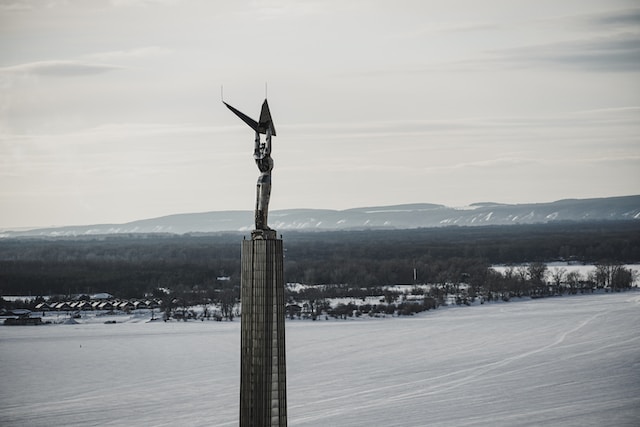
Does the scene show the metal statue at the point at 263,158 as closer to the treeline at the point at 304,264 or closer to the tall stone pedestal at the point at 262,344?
the tall stone pedestal at the point at 262,344

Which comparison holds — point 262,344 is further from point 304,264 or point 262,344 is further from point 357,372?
point 304,264

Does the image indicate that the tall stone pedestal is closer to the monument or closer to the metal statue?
the monument

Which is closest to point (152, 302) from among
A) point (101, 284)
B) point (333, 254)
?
point (101, 284)

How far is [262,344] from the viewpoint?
12.7 meters

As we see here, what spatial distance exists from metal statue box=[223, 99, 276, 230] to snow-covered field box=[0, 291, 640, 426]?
512 inches

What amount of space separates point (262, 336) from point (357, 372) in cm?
2102

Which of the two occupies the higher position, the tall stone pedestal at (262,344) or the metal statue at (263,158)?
the metal statue at (263,158)

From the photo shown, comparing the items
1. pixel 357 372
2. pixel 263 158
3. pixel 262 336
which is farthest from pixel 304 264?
pixel 262 336

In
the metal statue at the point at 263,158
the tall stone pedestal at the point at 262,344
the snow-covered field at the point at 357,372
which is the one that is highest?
the metal statue at the point at 263,158

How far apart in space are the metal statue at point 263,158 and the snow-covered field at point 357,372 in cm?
1301

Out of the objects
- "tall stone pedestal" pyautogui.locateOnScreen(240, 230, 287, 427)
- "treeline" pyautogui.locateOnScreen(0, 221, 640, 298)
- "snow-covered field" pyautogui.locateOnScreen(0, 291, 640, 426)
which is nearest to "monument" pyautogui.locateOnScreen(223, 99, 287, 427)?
"tall stone pedestal" pyautogui.locateOnScreen(240, 230, 287, 427)

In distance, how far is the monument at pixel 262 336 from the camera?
12.7 meters

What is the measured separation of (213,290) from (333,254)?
3913 centimetres

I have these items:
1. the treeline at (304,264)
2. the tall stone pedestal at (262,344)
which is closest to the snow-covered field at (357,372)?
the tall stone pedestal at (262,344)
